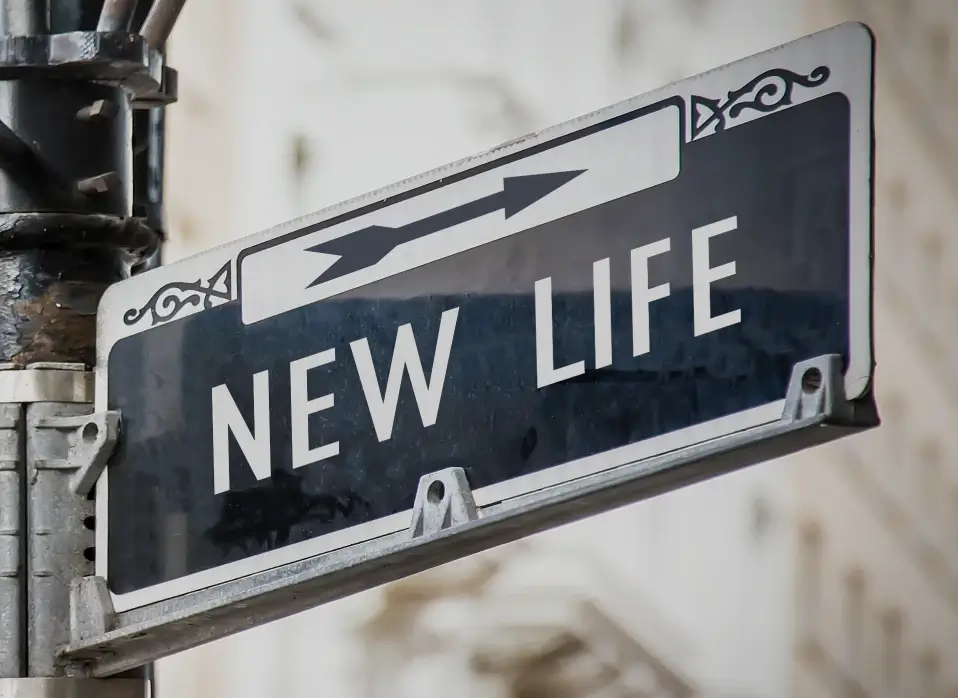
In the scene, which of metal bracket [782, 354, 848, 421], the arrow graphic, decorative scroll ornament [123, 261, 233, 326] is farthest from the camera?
decorative scroll ornament [123, 261, 233, 326]

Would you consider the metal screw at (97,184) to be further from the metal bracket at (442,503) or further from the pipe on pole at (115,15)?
the metal bracket at (442,503)

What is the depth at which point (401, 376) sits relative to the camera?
0.76m

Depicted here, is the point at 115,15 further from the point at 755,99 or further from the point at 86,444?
the point at 755,99

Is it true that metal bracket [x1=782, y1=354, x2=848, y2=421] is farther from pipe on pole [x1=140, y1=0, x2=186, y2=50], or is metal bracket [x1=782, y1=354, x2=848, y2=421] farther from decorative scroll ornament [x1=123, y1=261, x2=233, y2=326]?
pipe on pole [x1=140, y1=0, x2=186, y2=50]

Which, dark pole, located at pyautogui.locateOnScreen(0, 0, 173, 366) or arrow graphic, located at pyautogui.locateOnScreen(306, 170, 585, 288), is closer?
arrow graphic, located at pyautogui.locateOnScreen(306, 170, 585, 288)

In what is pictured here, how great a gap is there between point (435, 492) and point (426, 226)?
0.15 metres

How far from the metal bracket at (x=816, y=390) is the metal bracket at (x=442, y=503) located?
18cm

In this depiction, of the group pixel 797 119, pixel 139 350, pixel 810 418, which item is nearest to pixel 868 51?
pixel 797 119

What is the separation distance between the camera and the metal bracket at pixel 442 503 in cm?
71

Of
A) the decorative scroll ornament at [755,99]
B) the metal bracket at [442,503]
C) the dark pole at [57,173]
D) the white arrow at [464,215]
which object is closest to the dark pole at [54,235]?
the dark pole at [57,173]

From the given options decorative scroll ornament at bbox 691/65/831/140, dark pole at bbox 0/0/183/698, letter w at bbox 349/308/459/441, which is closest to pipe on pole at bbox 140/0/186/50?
dark pole at bbox 0/0/183/698

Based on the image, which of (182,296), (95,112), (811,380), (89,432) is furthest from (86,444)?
(811,380)

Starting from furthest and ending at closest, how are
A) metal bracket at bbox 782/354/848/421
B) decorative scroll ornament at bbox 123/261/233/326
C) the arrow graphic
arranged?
decorative scroll ornament at bbox 123/261/233/326 → the arrow graphic → metal bracket at bbox 782/354/848/421

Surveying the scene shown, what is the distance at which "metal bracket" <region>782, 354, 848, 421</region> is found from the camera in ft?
2.02
